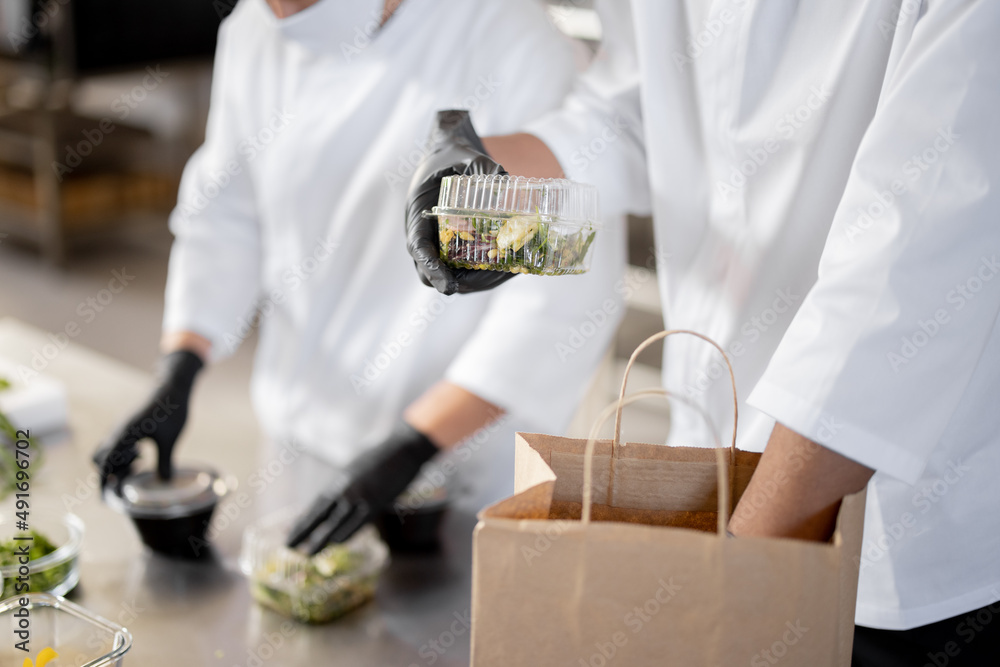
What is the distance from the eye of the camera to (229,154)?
161 cm

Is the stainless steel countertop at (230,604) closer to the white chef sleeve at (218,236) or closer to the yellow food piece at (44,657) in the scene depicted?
the yellow food piece at (44,657)

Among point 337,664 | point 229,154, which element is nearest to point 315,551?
point 337,664

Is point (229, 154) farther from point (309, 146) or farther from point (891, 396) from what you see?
point (891, 396)

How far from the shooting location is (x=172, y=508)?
1.14 metres

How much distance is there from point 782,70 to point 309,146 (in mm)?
877

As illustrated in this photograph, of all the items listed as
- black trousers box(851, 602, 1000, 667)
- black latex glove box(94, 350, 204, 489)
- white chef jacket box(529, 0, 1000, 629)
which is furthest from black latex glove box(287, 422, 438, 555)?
black trousers box(851, 602, 1000, 667)

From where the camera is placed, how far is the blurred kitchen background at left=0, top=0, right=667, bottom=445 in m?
4.12

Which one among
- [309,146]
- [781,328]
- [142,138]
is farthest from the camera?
[142,138]

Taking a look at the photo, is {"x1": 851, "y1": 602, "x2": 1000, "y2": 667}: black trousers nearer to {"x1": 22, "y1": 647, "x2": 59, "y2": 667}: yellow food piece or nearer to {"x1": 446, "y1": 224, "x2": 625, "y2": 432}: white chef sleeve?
{"x1": 446, "y1": 224, "x2": 625, "y2": 432}: white chef sleeve

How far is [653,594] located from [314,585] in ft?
1.76

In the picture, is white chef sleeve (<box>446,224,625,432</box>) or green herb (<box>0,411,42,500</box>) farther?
white chef sleeve (<box>446,224,625,432</box>)

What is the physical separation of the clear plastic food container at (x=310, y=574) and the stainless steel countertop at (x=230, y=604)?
0.06 ft

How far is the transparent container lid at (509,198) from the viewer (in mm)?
814

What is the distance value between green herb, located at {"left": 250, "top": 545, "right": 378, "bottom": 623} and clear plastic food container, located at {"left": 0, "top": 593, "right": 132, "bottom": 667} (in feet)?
0.72
